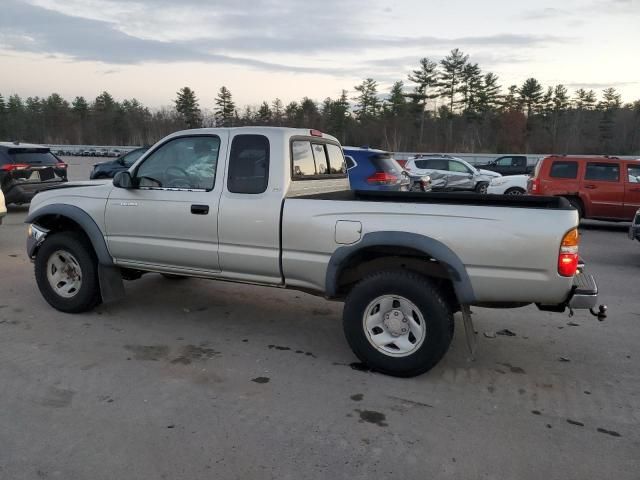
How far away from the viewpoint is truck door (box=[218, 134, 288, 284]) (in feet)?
14.4

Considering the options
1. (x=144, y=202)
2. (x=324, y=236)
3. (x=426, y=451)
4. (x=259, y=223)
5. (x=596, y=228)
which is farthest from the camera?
(x=596, y=228)

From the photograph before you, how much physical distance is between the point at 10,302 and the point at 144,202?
2.27 meters

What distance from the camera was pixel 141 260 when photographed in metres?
5.07

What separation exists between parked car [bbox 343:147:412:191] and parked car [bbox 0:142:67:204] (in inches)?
293

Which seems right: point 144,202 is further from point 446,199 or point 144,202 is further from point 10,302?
point 446,199

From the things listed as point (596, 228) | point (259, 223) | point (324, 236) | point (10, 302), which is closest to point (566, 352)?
point (324, 236)

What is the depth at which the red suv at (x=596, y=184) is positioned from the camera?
12.0 metres

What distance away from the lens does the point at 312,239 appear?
419 cm

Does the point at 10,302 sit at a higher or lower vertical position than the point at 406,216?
lower

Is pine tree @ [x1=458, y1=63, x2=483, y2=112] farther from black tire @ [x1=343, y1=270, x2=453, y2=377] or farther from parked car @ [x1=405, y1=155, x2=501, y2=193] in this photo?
black tire @ [x1=343, y1=270, x2=453, y2=377]

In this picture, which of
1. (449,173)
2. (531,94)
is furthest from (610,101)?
(449,173)

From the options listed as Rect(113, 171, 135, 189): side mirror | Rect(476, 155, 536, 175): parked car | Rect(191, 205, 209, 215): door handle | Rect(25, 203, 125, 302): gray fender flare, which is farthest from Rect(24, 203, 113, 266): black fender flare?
Rect(476, 155, 536, 175): parked car

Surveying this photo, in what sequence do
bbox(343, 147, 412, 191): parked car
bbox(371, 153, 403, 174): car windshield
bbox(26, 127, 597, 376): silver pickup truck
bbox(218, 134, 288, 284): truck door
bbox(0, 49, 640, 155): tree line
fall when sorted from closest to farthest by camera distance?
1. bbox(26, 127, 597, 376): silver pickup truck
2. bbox(218, 134, 288, 284): truck door
3. bbox(343, 147, 412, 191): parked car
4. bbox(371, 153, 403, 174): car windshield
5. bbox(0, 49, 640, 155): tree line

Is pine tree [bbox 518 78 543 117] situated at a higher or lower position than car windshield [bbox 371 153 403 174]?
higher
